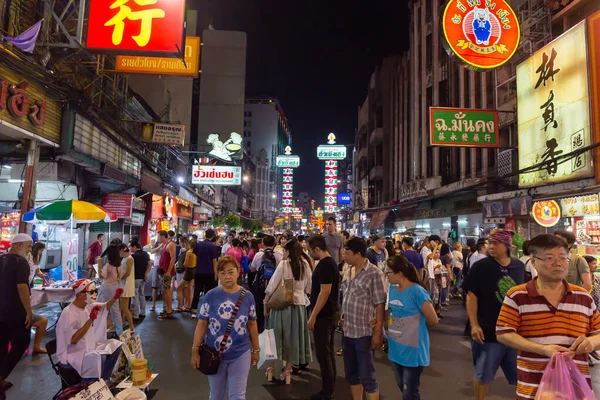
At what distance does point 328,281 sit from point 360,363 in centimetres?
100

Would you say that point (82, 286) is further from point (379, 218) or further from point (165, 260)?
point (379, 218)

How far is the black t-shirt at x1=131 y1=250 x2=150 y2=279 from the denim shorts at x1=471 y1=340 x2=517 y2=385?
25.6 feet

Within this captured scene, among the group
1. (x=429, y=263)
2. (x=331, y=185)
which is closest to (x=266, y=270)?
Answer: (x=429, y=263)

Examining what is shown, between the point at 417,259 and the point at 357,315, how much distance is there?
4.94 meters

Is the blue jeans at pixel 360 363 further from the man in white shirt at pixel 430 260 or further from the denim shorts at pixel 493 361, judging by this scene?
the man in white shirt at pixel 430 260

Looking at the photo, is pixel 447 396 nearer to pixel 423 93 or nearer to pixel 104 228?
pixel 104 228

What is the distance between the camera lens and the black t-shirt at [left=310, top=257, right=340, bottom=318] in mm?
4727

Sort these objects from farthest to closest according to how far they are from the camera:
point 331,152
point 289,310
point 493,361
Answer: point 331,152
point 289,310
point 493,361

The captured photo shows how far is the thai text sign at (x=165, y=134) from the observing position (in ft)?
53.1

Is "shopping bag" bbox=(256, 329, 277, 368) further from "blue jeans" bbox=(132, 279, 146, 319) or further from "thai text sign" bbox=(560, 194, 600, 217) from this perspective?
"thai text sign" bbox=(560, 194, 600, 217)

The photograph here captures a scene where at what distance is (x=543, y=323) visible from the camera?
2570mm

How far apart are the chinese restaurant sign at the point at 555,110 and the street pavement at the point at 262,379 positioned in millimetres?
6954

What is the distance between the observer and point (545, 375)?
2.33 meters


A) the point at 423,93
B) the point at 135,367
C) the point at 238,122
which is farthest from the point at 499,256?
the point at 238,122
